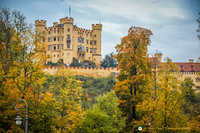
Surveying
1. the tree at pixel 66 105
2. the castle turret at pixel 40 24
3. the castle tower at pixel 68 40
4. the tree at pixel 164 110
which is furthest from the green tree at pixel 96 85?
the tree at pixel 164 110

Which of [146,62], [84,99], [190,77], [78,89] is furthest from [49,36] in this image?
[146,62]

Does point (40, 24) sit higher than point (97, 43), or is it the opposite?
point (40, 24)

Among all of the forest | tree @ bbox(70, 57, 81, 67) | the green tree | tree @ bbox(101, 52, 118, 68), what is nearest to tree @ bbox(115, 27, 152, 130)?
the forest

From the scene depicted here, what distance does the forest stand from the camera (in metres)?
21.3

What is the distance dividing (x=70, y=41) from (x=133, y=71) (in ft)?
148

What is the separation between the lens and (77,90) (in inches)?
1158

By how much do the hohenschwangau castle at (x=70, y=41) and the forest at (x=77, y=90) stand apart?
41.3 m

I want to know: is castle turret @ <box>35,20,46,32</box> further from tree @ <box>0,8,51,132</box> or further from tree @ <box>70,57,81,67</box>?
tree @ <box>0,8,51,132</box>

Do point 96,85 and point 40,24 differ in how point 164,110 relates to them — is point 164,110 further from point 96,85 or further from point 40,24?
point 40,24

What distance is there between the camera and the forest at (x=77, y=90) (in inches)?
838

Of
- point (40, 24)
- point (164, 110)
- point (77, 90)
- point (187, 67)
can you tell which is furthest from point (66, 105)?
point (40, 24)

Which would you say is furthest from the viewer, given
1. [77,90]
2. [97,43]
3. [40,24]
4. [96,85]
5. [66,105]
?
[97,43]

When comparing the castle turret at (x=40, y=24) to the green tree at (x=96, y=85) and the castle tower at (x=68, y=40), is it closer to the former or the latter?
the castle tower at (x=68, y=40)

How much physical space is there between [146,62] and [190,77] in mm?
41314
